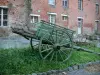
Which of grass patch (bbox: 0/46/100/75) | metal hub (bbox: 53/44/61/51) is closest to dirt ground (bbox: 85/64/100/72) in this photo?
grass patch (bbox: 0/46/100/75)

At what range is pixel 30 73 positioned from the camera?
9.74 m

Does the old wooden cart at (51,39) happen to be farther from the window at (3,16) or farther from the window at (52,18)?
the window at (52,18)

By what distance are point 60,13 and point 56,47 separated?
1725 centimetres

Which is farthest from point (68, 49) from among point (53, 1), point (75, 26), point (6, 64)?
point (75, 26)

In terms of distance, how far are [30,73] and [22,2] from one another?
1456cm

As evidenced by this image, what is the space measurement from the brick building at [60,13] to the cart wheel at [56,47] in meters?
10.5

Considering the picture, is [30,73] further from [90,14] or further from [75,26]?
[90,14]

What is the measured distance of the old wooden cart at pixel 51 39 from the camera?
36.8 ft

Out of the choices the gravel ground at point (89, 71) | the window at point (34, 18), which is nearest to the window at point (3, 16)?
the window at point (34, 18)

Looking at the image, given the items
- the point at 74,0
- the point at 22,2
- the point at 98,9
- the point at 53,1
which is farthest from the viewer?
the point at 98,9

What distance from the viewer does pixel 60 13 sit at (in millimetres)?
28469

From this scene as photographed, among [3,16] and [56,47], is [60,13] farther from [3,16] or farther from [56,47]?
[56,47]

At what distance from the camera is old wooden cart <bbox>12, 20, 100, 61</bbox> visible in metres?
11.2

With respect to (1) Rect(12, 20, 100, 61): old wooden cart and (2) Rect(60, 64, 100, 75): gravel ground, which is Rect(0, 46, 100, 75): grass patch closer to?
A: (1) Rect(12, 20, 100, 61): old wooden cart
